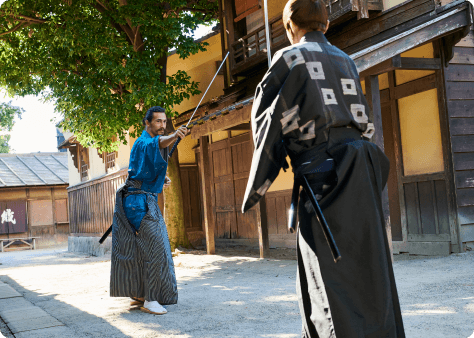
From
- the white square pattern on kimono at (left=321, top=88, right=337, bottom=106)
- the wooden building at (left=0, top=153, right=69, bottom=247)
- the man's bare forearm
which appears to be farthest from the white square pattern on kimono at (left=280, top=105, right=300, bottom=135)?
the wooden building at (left=0, top=153, right=69, bottom=247)

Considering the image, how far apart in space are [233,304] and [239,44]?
7.24 m

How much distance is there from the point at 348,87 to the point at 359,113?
13 centimetres

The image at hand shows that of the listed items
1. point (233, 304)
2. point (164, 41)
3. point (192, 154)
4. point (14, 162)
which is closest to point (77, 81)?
point (164, 41)

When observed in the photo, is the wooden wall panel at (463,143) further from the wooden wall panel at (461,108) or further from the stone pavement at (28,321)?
the stone pavement at (28,321)

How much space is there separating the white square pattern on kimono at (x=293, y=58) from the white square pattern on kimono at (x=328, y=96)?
0.56ft

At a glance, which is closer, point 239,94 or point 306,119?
point 306,119

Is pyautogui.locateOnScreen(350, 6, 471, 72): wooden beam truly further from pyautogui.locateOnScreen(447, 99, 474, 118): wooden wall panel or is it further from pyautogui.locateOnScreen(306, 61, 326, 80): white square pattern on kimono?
pyautogui.locateOnScreen(306, 61, 326, 80): white square pattern on kimono

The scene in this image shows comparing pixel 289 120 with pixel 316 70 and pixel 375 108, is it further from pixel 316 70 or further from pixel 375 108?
pixel 375 108

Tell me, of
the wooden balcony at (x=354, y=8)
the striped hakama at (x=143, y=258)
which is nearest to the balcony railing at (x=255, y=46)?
the wooden balcony at (x=354, y=8)

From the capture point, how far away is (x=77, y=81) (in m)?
9.91

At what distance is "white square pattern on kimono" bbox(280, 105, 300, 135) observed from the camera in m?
2.19

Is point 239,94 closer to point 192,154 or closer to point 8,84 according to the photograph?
point 192,154

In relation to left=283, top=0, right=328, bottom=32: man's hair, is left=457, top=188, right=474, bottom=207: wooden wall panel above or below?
below

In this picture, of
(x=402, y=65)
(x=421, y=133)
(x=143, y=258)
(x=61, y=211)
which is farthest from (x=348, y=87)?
(x=61, y=211)
